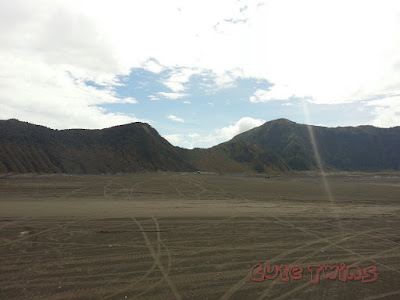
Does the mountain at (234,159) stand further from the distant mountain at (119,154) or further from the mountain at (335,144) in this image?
the mountain at (335,144)

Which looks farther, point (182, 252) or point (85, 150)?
point (85, 150)

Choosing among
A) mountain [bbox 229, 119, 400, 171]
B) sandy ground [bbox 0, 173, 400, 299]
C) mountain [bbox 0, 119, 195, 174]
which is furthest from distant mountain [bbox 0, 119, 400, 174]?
sandy ground [bbox 0, 173, 400, 299]

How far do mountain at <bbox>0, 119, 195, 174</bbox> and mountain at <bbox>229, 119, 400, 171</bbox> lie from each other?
8849cm

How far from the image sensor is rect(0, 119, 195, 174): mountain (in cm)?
5502

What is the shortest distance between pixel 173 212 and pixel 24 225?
7.00 meters

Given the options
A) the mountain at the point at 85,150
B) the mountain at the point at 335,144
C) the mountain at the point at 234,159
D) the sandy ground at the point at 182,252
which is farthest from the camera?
the mountain at the point at 335,144

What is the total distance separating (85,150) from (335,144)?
504 ft

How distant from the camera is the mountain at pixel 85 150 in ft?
181

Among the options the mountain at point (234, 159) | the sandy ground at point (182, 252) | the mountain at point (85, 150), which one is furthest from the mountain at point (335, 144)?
the sandy ground at point (182, 252)

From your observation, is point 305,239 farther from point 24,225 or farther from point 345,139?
point 345,139

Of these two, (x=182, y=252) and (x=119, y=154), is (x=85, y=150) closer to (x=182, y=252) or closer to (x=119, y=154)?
(x=119, y=154)

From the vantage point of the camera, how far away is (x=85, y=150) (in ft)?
218

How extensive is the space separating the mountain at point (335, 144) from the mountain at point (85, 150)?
3484 inches

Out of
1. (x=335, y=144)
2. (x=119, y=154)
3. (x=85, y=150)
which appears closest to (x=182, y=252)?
(x=85, y=150)
